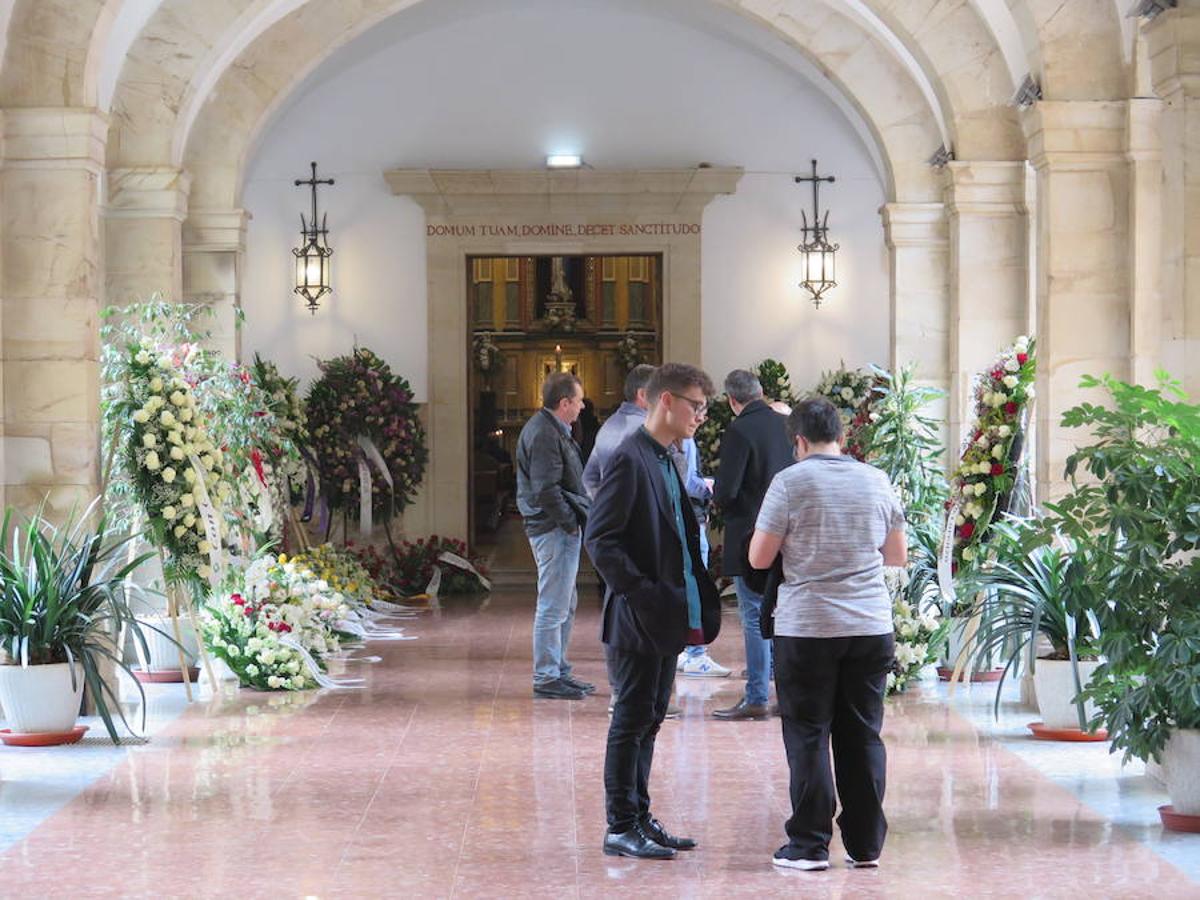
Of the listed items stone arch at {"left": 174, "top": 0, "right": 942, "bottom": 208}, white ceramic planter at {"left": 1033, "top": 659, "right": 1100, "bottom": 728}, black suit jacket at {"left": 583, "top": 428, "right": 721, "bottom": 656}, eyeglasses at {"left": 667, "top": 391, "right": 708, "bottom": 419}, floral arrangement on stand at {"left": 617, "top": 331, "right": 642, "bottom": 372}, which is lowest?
white ceramic planter at {"left": 1033, "top": 659, "right": 1100, "bottom": 728}

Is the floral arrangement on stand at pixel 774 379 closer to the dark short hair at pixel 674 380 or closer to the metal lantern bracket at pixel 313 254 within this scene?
the metal lantern bracket at pixel 313 254

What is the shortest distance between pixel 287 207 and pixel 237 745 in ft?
29.7

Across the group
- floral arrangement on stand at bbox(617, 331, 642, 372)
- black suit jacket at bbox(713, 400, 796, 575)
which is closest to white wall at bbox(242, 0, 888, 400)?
floral arrangement on stand at bbox(617, 331, 642, 372)

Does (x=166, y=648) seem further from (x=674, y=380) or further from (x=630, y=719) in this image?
(x=674, y=380)

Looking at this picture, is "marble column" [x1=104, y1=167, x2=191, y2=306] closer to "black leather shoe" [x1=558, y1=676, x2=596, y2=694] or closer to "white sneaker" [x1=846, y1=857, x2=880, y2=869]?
"black leather shoe" [x1=558, y1=676, x2=596, y2=694]

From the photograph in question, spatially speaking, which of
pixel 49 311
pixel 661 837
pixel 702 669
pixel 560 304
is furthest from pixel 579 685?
pixel 560 304

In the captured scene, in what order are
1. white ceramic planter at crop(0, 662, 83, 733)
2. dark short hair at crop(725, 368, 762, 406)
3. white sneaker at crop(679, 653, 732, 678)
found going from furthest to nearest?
1. white sneaker at crop(679, 653, 732, 678)
2. dark short hair at crop(725, 368, 762, 406)
3. white ceramic planter at crop(0, 662, 83, 733)

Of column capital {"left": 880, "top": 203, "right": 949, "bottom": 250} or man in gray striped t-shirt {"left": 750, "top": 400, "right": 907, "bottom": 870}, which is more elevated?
column capital {"left": 880, "top": 203, "right": 949, "bottom": 250}

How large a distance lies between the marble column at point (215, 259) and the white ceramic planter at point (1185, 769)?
30.3ft

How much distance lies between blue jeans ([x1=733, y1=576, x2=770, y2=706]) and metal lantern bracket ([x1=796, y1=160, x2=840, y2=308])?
307 inches

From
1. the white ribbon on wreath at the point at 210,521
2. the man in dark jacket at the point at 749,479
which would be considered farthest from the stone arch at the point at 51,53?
the man in dark jacket at the point at 749,479

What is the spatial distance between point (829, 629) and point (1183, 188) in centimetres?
292

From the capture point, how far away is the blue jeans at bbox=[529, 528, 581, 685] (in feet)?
30.1

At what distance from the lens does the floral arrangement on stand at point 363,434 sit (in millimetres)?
15508
